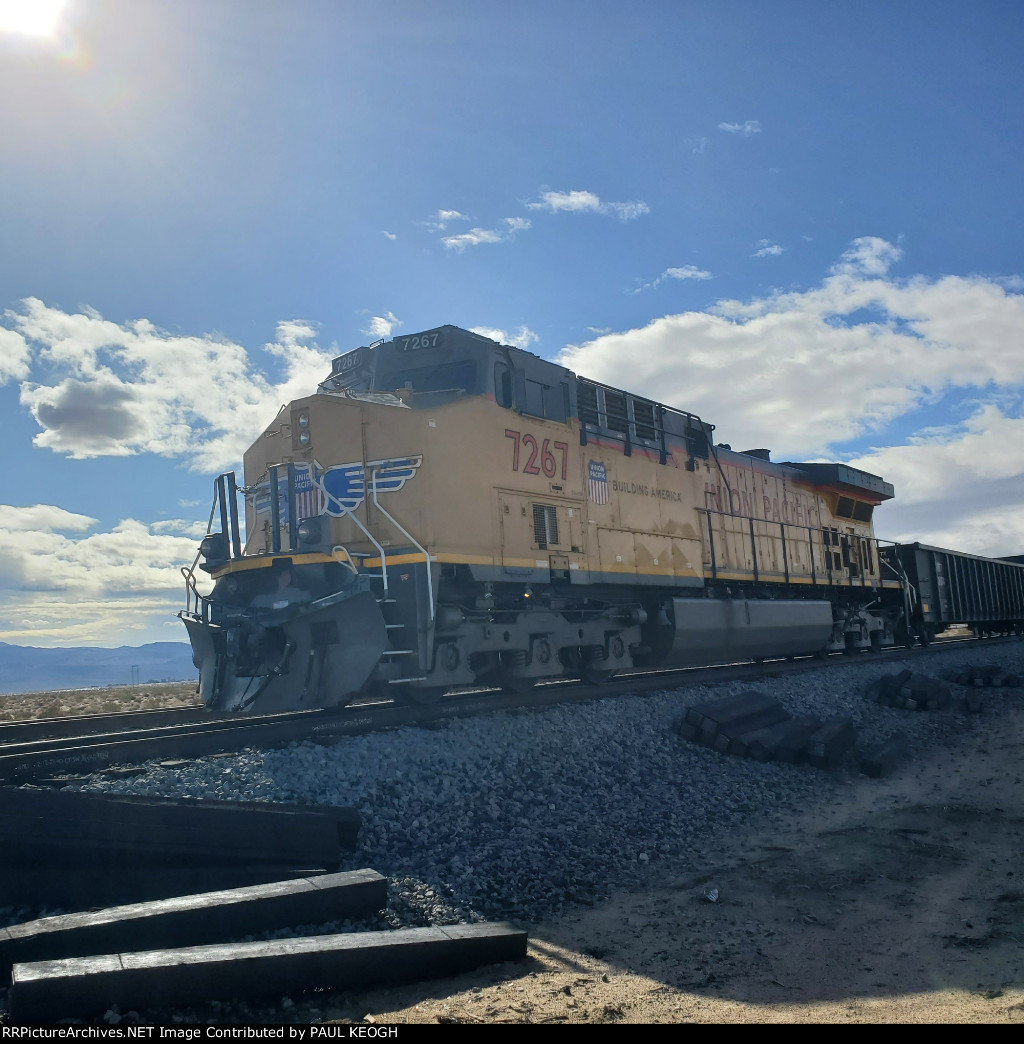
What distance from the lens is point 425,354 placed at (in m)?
8.73

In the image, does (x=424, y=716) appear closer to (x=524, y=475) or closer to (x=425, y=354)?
(x=524, y=475)

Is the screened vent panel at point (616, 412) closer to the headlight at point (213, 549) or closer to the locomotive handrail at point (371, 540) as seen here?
the locomotive handrail at point (371, 540)

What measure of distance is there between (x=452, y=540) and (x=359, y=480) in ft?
3.59

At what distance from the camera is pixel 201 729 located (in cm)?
726

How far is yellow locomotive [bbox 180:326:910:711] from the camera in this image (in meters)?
Result: 7.07

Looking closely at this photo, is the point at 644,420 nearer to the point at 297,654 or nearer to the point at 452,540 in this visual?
the point at 452,540

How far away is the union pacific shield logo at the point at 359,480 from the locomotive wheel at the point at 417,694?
69.5 inches

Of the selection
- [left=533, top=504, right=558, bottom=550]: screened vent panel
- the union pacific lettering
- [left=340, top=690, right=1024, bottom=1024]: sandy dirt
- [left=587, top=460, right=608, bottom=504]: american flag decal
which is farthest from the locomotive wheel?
the union pacific lettering

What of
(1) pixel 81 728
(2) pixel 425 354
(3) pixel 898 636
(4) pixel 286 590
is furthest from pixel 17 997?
(3) pixel 898 636

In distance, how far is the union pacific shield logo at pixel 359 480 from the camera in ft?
25.7

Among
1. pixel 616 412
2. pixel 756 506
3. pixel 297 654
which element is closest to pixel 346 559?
pixel 297 654

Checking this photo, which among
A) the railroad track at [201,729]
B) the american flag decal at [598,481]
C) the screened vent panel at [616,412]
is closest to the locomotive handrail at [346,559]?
the railroad track at [201,729]

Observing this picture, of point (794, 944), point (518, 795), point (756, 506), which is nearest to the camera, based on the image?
point (794, 944)

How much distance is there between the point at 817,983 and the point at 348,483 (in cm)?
586
